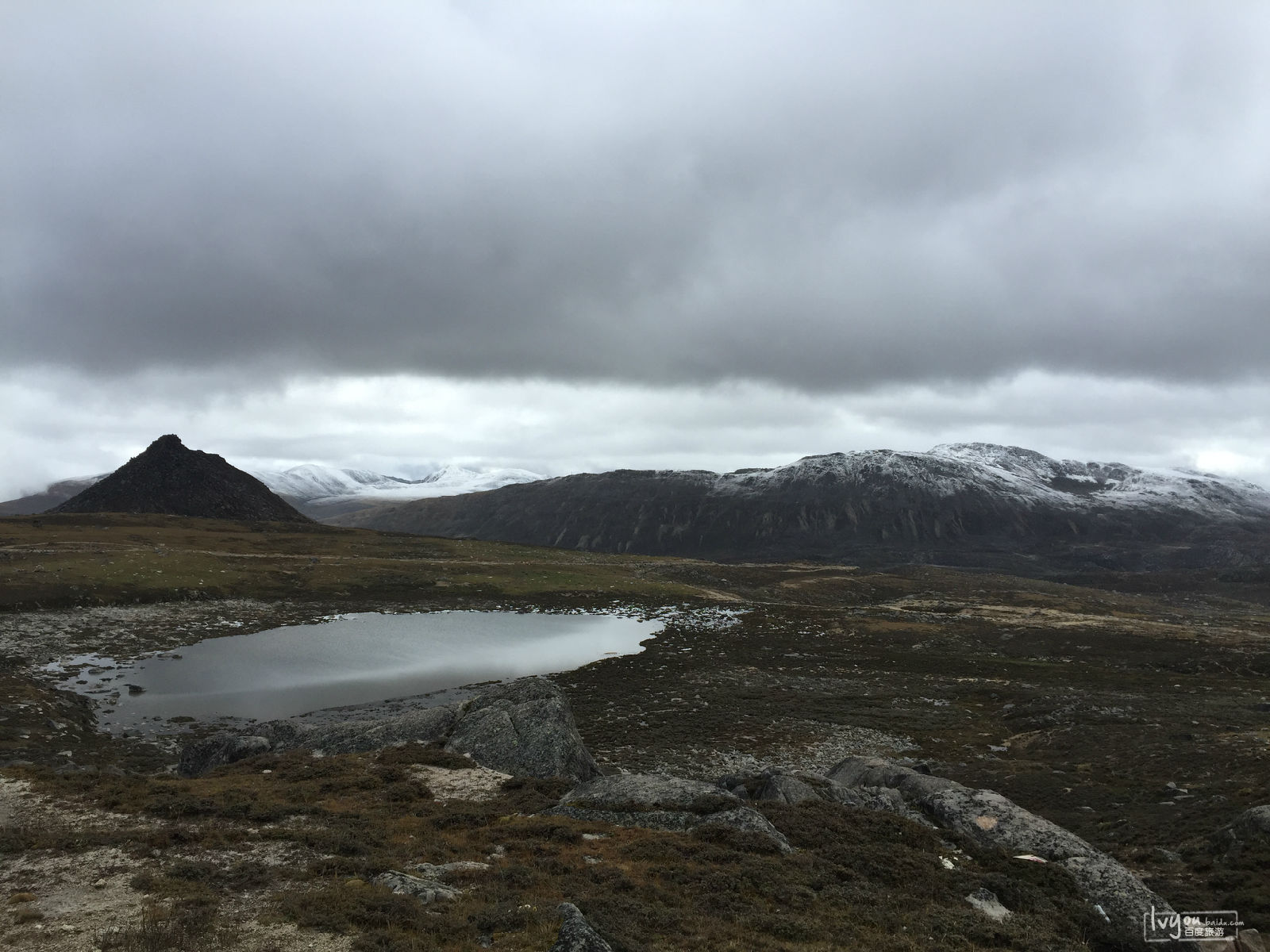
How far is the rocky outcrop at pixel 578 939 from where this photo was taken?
1169 centimetres

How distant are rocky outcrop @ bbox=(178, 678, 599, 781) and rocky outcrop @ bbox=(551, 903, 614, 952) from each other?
50.6 feet

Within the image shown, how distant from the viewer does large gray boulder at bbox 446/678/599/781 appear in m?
28.1

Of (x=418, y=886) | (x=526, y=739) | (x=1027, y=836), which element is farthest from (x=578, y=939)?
(x=526, y=739)

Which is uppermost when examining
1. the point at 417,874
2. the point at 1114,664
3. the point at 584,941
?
the point at 584,941

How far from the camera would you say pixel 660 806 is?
73.7ft

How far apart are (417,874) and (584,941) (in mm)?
7169

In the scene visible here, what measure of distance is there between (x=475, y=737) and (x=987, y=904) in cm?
2114

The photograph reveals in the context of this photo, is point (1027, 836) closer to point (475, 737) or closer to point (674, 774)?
point (674, 774)

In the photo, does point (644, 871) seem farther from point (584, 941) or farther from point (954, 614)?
point (954, 614)

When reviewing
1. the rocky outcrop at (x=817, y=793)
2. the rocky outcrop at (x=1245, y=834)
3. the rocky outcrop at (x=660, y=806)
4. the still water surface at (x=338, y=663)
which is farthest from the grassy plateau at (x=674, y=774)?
the still water surface at (x=338, y=663)

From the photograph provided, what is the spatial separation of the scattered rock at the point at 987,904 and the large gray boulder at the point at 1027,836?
2.24 meters

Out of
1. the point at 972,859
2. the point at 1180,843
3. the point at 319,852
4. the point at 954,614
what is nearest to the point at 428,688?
the point at 319,852

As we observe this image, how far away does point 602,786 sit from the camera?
24297 millimetres

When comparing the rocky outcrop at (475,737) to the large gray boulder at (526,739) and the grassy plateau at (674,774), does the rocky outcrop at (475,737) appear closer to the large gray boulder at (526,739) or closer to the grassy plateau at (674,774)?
the large gray boulder at (526,739)
